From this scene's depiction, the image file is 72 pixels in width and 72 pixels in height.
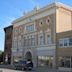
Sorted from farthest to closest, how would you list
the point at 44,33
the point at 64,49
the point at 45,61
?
the point at 44,33 → the point at 45,61 → the point at 64,49

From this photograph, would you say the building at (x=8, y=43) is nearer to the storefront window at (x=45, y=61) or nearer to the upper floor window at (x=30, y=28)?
the upper floor window at (x=30, y=28)

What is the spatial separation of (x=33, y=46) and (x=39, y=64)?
200 inches

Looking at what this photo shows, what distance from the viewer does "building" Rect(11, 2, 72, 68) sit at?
157 feet

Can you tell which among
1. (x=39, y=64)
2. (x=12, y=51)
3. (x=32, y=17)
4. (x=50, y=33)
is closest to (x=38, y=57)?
(x=39, y=64)

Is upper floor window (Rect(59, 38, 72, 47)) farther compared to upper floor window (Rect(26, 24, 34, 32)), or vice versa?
upper floor window (Rect(26, 24, 34, 32))

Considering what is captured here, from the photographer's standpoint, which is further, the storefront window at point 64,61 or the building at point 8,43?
the building at point 8,43

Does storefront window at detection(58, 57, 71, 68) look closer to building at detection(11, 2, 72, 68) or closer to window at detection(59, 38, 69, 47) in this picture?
building at detection(11, 2, 72, 68)

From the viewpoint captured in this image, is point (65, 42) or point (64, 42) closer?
point (65, 42)

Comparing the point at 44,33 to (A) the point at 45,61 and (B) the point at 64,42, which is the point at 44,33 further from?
(B) the point at 64,42

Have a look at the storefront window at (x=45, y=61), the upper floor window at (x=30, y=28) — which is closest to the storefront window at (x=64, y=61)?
the storefront window at (x=45, y=61)

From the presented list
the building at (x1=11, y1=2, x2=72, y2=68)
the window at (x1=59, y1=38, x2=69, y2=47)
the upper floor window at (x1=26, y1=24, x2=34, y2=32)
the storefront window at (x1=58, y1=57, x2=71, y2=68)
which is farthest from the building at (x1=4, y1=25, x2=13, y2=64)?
the window at (x1=59, y1=38, x2=69, y2=47)

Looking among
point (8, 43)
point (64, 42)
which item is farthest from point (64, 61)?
point (8, 43)

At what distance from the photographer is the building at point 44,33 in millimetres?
47844

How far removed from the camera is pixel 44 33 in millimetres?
51656
